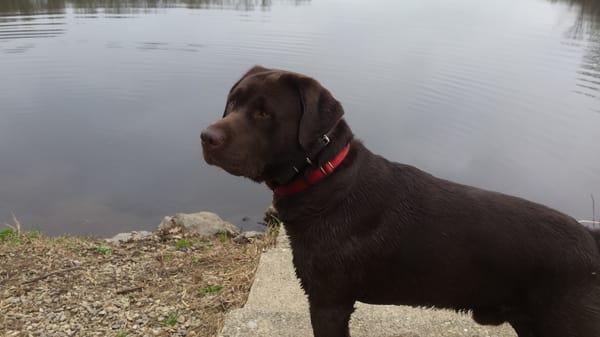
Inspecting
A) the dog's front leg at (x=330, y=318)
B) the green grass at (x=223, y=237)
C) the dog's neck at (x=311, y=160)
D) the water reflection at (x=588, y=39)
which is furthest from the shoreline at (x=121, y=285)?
the water reflection at (x=588, y=39)

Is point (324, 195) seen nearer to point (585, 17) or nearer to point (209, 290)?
point (209, 290)

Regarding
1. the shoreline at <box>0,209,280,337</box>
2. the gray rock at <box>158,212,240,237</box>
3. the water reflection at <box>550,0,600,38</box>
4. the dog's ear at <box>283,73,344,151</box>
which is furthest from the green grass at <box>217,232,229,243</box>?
the water reflection at <box>550,0,600,38</box>

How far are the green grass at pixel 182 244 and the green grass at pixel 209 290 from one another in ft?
4.58

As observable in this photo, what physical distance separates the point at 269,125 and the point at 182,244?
3873mm

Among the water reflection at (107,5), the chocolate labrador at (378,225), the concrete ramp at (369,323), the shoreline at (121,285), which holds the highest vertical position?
the water reflection at (107,5)

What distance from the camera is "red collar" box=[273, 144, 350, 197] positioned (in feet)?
9.61

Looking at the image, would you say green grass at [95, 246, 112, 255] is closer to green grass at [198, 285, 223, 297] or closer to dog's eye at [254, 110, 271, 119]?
green grass at [198, 285, 223, 297]

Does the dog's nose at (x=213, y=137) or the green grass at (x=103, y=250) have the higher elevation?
the dog's nose at (x=213, y=137)

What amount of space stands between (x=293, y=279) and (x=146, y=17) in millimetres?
27972

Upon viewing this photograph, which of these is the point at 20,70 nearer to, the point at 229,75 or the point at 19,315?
the point at 229,75

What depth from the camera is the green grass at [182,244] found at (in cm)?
625

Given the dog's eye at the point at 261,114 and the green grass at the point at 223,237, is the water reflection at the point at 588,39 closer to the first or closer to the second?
the green grass at the point at 223,237

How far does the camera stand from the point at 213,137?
9.19 ft

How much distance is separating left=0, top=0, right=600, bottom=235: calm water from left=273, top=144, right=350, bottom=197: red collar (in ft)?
22.1
